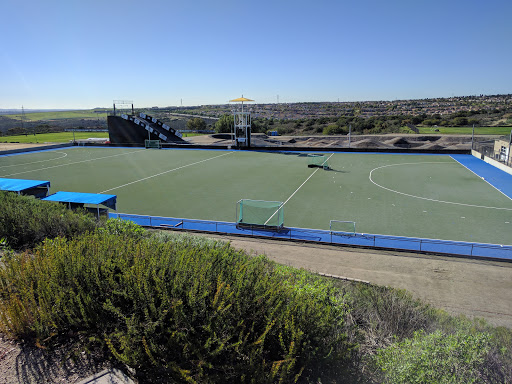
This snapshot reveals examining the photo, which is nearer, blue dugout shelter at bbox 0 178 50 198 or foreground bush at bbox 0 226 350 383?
foreground bush at bbox 0 226 350 383

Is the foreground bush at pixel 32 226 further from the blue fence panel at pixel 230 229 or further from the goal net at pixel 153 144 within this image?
the goal net at pixel 153 144

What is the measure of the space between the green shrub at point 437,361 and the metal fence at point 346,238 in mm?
9057

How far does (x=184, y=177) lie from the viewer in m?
32.1

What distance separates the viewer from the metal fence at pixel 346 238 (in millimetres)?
15111

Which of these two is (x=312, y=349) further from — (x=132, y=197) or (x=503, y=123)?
(x=503, y=123)

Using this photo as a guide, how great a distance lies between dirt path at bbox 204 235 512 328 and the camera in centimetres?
1076

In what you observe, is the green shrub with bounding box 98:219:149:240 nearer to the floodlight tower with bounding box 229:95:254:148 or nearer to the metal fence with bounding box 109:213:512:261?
the metal fence with bounding box 109:213:512:261

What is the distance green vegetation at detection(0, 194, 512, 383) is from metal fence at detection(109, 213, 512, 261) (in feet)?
28.1

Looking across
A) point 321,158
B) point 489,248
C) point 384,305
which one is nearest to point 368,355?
point 384,305

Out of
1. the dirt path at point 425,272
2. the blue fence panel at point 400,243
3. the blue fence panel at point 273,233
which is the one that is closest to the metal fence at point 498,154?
the blue fence panel at point 400,243

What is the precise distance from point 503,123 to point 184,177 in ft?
329

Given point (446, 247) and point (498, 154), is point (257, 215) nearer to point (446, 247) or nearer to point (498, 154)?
point (446, 247)

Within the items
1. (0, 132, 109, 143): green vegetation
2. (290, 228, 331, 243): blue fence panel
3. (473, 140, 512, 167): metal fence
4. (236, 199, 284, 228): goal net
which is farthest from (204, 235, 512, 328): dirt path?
(0, 132, 109, 143): green vegetation

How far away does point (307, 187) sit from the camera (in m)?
27.5
